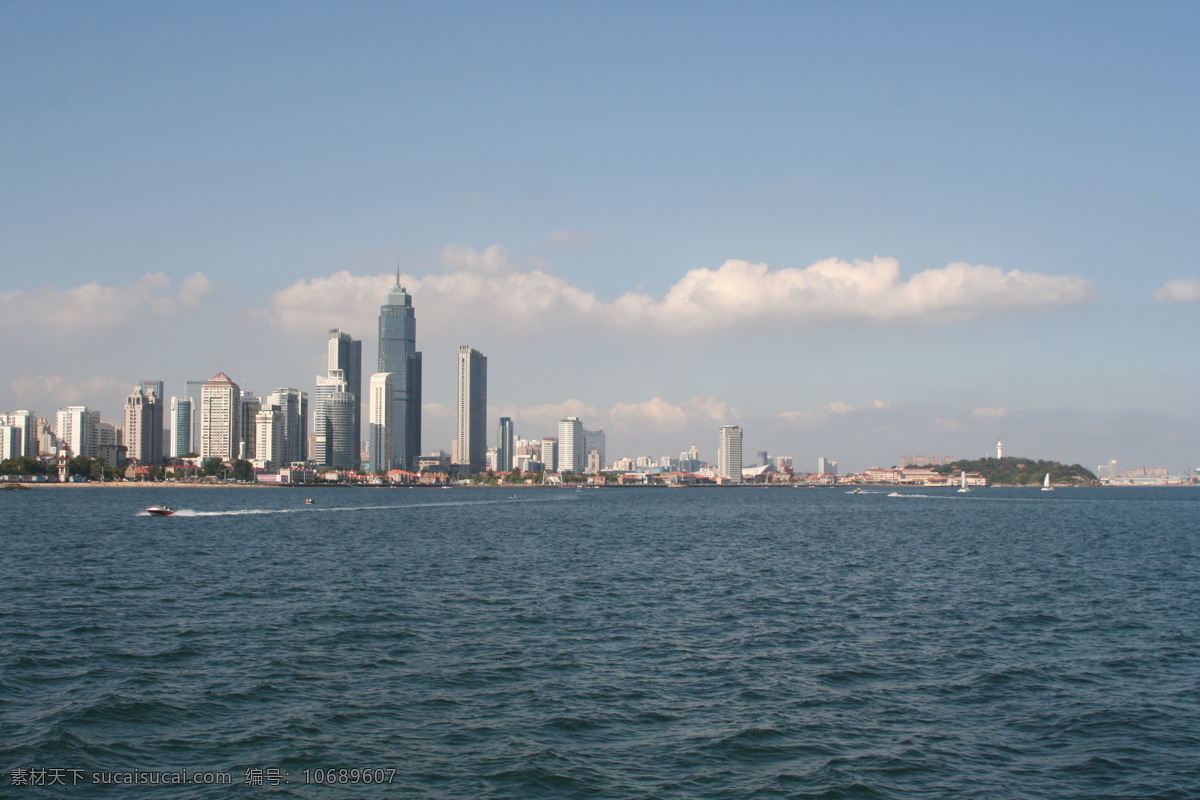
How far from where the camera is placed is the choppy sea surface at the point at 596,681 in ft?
67.6

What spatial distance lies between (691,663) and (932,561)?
4055 cm

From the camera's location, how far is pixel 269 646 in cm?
3338

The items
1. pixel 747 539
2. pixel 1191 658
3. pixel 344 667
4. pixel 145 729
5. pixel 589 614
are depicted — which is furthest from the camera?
pixel 747 539

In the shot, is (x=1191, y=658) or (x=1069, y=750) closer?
(x=1069, y=750)

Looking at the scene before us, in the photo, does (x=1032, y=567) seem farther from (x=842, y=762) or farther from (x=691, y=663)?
(x=842, y=762)

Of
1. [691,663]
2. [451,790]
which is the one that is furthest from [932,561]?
[451,790]

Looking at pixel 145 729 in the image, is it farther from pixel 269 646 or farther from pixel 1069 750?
pixel 1069 750

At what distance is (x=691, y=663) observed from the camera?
31047 mm

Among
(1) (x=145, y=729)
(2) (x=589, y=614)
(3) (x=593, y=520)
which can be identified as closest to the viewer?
(1) (x=145, y=729)

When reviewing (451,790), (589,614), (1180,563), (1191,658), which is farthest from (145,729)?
(1180,563)

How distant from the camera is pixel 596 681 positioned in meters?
28.5

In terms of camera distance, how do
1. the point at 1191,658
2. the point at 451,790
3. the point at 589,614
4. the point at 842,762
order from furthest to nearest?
the point at 589,614
the point at 1191,658
the point at 842,762
the point at 451,790

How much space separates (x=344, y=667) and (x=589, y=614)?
1339 cm

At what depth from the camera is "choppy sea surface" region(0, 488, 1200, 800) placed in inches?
811
